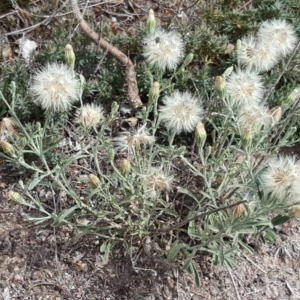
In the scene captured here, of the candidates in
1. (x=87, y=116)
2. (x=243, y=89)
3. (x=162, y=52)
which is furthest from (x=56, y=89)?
(x=243, y=89)

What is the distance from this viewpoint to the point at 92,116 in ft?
7.25

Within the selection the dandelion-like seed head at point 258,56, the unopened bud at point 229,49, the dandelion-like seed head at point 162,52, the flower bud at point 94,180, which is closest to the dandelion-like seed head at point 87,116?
the flower bud at point 94,180

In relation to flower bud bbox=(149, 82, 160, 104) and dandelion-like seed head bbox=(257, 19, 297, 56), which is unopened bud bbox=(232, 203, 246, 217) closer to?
flower bud bbox=(149, 82, 160, 104)

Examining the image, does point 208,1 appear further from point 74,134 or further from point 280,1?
point 74,134

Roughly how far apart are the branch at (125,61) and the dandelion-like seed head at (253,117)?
829mm

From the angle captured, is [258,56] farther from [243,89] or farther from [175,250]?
[175,250]

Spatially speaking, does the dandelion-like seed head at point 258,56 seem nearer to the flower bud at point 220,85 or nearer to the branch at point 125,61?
the flower bud at point 220,85

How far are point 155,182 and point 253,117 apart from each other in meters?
0.49

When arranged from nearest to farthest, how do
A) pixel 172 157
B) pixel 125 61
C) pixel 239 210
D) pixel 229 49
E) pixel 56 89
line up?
pixel 239 210 → pixel 56 89 → pixel 172 157 → pixel 125 61 → pixel 229 49

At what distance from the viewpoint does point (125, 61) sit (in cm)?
302

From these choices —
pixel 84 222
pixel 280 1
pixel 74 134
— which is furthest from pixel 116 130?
pixel 280 1

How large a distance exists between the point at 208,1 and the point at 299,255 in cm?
171

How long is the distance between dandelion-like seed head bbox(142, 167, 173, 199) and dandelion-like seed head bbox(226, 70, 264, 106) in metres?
0.43

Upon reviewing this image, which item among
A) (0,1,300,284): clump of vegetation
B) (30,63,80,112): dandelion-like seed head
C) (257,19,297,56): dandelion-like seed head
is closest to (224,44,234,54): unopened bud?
(0,1,300,284): clump of vegetation
